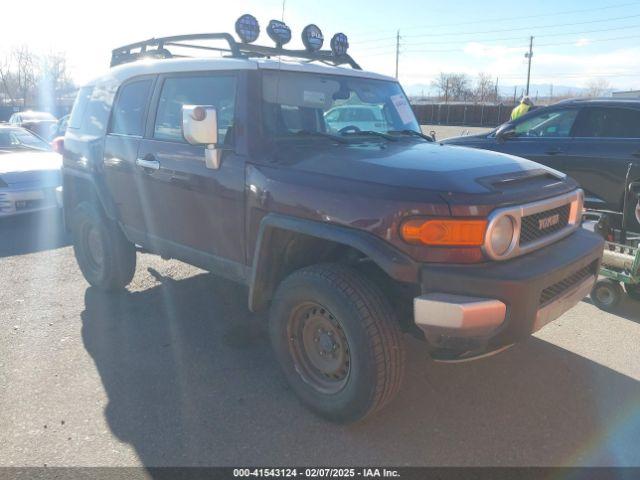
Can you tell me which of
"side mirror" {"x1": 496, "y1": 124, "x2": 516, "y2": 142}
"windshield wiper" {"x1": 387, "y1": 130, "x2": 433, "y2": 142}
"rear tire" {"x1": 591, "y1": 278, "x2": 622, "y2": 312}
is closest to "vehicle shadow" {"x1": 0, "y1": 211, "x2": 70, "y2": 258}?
"windshield wiper" {"x1": 387, "y1": 130, "x2": 433, "y2": 142}

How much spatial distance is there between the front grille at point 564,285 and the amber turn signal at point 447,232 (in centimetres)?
48

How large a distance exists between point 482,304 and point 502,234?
1.43 feet

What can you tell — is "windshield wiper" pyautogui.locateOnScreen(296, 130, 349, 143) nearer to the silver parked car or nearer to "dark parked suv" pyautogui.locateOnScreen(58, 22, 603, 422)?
"dark parked suv" pyautogui.locateOnScreen(58, 22, 603, 422)

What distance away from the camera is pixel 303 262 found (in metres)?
3.28

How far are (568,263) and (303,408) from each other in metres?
1.75

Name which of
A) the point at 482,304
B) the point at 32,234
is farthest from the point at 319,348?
the point at 32,234

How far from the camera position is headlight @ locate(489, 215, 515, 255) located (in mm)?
2611

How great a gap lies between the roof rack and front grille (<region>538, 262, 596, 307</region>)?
2490 millimetres

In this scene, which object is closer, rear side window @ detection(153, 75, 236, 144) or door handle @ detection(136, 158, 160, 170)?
rear side window @ detection(153, 75, 236, 144)

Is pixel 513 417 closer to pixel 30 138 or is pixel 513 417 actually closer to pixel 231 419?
pixel 231 419

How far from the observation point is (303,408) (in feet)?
10.5

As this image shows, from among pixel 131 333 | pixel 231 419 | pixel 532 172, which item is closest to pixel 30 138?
pixel 131 333

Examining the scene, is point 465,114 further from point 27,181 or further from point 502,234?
point 502,234

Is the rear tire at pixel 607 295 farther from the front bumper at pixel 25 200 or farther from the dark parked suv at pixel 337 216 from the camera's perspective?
the front bumper at pixel 25 200
